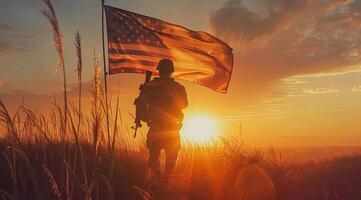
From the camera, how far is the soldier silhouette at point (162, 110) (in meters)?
8.60

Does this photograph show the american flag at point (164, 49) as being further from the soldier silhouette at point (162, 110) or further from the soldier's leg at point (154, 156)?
the soldier's leg at point (154, 156)

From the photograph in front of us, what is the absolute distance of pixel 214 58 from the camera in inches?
474

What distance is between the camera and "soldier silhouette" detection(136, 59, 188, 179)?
28.2 ft

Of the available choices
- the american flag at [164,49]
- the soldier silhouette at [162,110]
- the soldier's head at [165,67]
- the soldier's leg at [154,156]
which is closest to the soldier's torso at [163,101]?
the soldier silhouette at [162,110]

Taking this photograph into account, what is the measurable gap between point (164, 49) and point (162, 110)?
263cm

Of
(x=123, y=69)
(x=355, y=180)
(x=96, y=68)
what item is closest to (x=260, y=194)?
(x=96, y=68)

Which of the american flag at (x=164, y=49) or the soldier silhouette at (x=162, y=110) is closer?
the soldier silhouette at (x=162, y=110)

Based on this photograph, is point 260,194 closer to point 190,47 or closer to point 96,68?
point 96,68

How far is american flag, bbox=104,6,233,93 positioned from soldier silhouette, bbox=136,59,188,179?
1276 mm

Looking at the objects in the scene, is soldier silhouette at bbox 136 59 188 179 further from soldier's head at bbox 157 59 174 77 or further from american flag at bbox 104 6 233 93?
american flag at bbox 104 6 233 93

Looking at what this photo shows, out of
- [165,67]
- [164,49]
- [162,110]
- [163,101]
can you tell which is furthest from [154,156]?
[164,49]

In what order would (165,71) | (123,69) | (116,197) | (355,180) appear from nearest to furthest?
(116,197)
(165,71)
(123,69)
(355,180)

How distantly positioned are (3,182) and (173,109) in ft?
10.7

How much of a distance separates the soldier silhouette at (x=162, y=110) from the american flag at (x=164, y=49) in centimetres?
128
